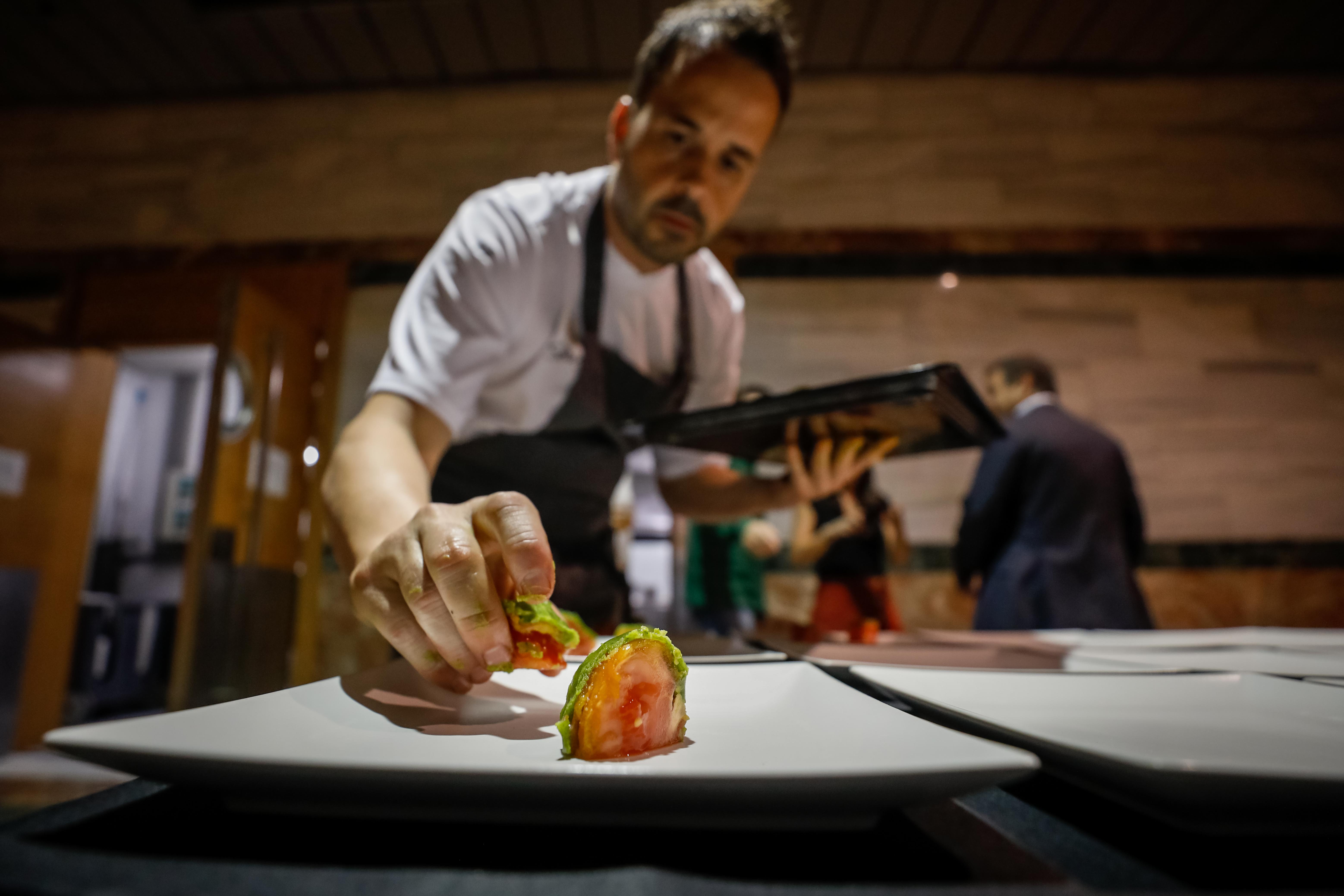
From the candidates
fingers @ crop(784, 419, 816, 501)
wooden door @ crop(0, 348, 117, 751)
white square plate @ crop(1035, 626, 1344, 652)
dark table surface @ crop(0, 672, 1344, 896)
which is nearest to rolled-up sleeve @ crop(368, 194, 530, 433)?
fingers @ crop(784, 419, 816, 501)

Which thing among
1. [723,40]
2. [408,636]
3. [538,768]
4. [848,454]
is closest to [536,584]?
[408,636]

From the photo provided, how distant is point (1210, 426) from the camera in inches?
146

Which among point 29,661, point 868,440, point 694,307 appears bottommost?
point 29,661

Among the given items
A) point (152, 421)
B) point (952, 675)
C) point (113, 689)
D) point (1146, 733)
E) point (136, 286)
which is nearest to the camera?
point (1146, 733)

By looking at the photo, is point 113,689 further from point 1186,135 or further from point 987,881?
point 1186,135

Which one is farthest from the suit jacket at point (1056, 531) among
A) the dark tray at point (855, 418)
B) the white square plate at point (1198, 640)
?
the dark tray at point (855, 418)

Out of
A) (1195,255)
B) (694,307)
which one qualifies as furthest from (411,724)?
(1195,255)

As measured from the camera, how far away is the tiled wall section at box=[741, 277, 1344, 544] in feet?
11.9

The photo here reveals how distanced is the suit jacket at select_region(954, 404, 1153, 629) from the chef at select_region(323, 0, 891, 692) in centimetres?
140

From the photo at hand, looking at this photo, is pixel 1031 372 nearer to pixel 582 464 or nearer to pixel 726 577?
pixel 726 577

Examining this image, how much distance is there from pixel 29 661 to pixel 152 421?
4.36 metres

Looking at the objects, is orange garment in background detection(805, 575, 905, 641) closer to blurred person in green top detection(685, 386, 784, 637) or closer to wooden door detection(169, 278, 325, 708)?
blurred person in green top detection(685, 386, 784, 637)

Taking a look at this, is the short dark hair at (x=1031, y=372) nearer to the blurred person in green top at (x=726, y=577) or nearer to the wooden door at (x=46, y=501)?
the blurred person in green top at (x=726, y=577)

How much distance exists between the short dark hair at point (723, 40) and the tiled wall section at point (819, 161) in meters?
2.60
